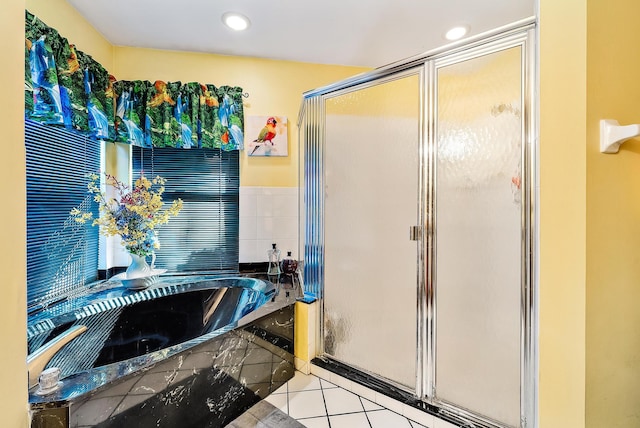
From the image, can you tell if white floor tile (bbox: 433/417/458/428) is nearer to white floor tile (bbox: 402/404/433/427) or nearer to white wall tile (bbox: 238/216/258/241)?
white floor tile (bbox: 402/404/433/427)

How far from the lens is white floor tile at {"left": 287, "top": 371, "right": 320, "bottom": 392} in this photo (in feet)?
4.98

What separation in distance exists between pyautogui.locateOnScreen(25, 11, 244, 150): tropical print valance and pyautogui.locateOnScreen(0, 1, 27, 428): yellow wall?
112 centimetres

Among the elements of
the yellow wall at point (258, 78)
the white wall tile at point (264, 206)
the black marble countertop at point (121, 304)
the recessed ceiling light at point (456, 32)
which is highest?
the recessed ceiling light at point (456, 32)

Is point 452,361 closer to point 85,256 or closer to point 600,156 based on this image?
point 600,156

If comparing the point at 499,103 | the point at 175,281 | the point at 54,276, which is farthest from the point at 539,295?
the point at 54,276

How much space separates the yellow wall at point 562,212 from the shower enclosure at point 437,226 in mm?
185

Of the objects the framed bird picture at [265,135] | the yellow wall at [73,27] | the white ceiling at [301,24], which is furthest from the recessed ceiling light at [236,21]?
the yellow wall at [73,27]

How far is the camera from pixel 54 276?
5.28 feet

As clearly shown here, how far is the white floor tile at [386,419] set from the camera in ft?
4.17

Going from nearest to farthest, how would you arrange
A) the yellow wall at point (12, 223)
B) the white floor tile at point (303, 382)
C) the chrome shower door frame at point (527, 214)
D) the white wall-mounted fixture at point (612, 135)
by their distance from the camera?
1. the yellow wall at point (12, 223)
2. the white wall-mounted fixture at point (612, 135)
3. the chrome shower door frame at point (527, 214)
4. the white floor tile at point (303, 382)

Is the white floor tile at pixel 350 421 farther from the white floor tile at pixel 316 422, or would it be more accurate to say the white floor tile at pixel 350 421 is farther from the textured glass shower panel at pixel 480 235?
the textured glass shower panel at pixel 480 235

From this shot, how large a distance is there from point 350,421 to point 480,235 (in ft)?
3.60

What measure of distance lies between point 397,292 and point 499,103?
39.4 inches

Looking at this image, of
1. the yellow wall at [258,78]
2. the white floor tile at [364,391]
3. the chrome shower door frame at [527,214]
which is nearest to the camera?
the chrome shower door frame at [527,214]
